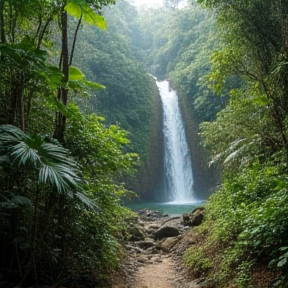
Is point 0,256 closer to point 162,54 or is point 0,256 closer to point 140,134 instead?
point 140,134

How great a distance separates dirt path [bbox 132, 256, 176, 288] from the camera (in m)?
5.07

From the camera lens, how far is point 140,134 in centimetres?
2492

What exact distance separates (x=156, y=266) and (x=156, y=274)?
0.54 meters

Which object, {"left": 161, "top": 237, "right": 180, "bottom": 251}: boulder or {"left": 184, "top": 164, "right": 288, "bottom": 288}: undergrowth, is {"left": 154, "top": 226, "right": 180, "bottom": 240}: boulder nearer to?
{"left": 161, "top": 237, "right": 180, "bottom": 251}: boulder

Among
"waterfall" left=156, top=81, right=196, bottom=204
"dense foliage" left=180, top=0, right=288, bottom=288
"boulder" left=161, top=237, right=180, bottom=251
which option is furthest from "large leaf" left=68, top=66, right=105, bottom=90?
"waterfall" left=156, top=81, right=196, bottom=204

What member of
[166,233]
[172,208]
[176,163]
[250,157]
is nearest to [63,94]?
[250,157]

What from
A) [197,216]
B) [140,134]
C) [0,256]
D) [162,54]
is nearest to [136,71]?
[140,134]

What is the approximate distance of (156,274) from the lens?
5.66 metres

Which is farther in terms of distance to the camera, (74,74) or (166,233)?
(166,233)

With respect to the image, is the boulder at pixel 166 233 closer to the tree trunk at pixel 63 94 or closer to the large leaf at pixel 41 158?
the tree trunk at pixel 63 94

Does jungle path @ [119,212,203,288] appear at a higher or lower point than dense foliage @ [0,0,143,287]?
Answer: lower

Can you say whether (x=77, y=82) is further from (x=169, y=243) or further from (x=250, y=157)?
(x=169, y=243)

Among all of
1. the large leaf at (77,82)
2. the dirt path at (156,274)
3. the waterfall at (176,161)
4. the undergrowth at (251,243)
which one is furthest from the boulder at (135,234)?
the waterfall at (176,161)

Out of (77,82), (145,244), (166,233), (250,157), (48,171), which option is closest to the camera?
(48,171)
